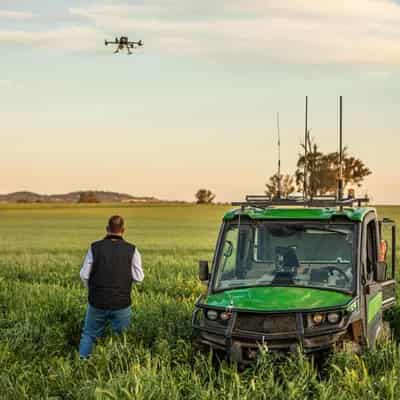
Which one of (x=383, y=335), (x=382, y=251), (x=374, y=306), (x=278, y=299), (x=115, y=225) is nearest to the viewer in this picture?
(x=278, y=299)

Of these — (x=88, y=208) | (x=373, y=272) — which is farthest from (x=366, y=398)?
(x=88, y=208)

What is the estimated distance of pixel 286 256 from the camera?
9758 mm

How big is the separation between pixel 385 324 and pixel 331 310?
8.64ft

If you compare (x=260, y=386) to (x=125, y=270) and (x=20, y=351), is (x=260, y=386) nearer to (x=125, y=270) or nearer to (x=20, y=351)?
(x=125, y=270)

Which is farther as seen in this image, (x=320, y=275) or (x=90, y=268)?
(x=90, y=268)

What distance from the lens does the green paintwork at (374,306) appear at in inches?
378

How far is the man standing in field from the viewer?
11156 millimetres

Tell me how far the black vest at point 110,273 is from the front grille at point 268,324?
2549mm

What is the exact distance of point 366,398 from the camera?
813 cm

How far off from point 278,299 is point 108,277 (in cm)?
284

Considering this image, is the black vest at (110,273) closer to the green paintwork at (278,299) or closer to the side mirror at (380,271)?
the green paintwork at (278,299)

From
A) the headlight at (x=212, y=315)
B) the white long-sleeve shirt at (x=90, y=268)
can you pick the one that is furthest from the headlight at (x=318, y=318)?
the white long-sleeve shirt at (x=90, y=268)

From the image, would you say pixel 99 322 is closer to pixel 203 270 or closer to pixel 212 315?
pixel 203 270

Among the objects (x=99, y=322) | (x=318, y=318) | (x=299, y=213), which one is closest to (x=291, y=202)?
(x=299, y=213)
